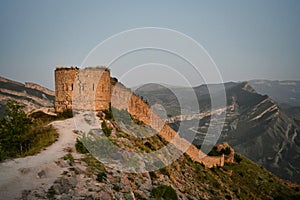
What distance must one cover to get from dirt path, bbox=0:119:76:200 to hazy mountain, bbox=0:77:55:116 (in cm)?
6751

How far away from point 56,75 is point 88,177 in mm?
14339

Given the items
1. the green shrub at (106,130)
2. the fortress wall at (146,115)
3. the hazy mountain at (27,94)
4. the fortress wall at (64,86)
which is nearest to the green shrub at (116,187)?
the green shrub at (106,130)

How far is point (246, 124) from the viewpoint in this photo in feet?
506

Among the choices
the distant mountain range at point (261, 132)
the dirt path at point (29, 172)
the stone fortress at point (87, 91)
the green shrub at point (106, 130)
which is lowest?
the distant mountain range at point (261, 132)

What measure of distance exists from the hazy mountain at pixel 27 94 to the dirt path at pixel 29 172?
2658 inches

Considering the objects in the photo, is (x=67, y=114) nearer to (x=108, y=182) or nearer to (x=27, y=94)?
(x=108, y=182)

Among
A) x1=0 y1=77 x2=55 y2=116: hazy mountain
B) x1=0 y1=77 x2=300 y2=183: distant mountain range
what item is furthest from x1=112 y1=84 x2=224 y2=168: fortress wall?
x1=0 y1=77 x2=55 y2=116: hazy mountain

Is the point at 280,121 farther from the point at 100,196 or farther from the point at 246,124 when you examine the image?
the point at 100,196

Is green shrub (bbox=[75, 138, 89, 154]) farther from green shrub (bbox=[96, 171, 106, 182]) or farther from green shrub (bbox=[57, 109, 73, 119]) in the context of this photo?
green shrub (bbox=[57, 109, 73, 119])

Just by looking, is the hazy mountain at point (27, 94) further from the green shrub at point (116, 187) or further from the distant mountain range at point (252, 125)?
the green shrub at point (116, 187)

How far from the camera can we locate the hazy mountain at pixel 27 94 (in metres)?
80.2

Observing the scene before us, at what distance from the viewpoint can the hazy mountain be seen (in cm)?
8025

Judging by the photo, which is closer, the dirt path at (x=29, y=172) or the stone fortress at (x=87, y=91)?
the dirt path at (x=29, y=172)

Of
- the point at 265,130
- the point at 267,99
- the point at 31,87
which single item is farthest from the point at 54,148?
the point at 267,99
